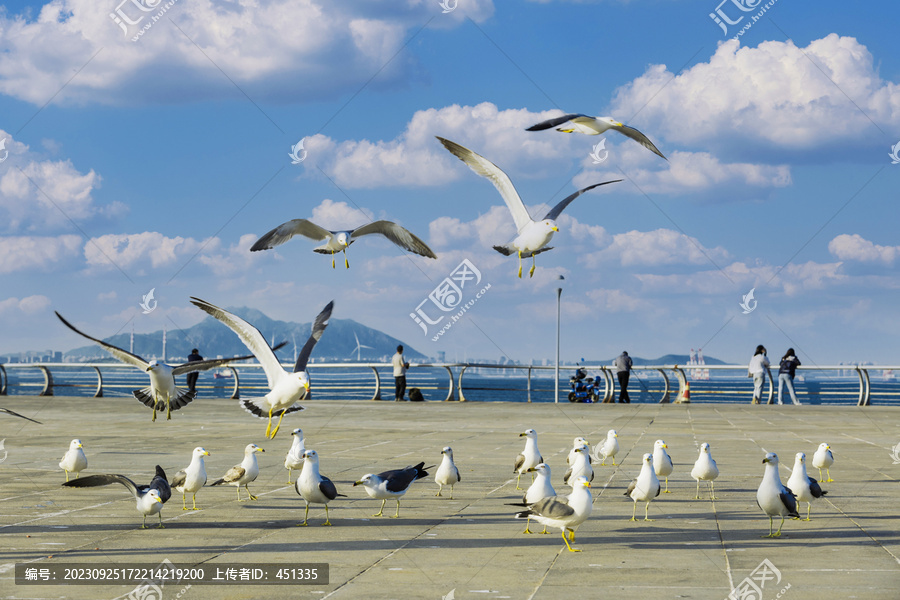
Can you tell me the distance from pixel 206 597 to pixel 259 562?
0.96m

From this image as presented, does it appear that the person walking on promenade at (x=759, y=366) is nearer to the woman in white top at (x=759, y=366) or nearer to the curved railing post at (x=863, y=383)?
the woman in white top at (x=759, y=366)

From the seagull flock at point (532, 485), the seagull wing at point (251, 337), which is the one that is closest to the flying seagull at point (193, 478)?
the seagull flock at point (532, 485)

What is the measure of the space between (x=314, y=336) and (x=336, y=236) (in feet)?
3.48

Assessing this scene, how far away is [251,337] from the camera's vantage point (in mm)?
9258

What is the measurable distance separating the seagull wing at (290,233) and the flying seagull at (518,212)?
173 centimetres

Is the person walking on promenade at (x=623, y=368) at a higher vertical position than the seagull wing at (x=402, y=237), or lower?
lower

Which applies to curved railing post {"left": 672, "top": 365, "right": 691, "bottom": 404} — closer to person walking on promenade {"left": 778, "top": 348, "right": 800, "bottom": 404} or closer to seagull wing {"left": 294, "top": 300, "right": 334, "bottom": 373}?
person walking on promenade {"left": 778, "top": 348, "right": 800, "bottom": 404}

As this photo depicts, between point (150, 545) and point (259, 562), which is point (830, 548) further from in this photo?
point (150, 545)

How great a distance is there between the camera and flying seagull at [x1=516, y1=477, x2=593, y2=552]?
687 centimetres

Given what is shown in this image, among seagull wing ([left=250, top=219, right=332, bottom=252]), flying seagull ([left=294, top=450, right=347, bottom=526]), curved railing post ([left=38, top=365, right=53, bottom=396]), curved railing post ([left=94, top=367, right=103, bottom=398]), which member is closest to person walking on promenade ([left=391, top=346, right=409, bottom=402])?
curved railing post ([left=94, top=367, right=103, bottom=398])

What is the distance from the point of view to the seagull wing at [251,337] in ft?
29.1

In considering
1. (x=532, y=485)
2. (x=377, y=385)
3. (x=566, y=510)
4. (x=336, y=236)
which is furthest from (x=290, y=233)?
(x=377, y=385)

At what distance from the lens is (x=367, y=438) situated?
1672 centimetres

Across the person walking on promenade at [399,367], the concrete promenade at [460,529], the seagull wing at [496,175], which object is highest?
the seagull wing at [496,175]
